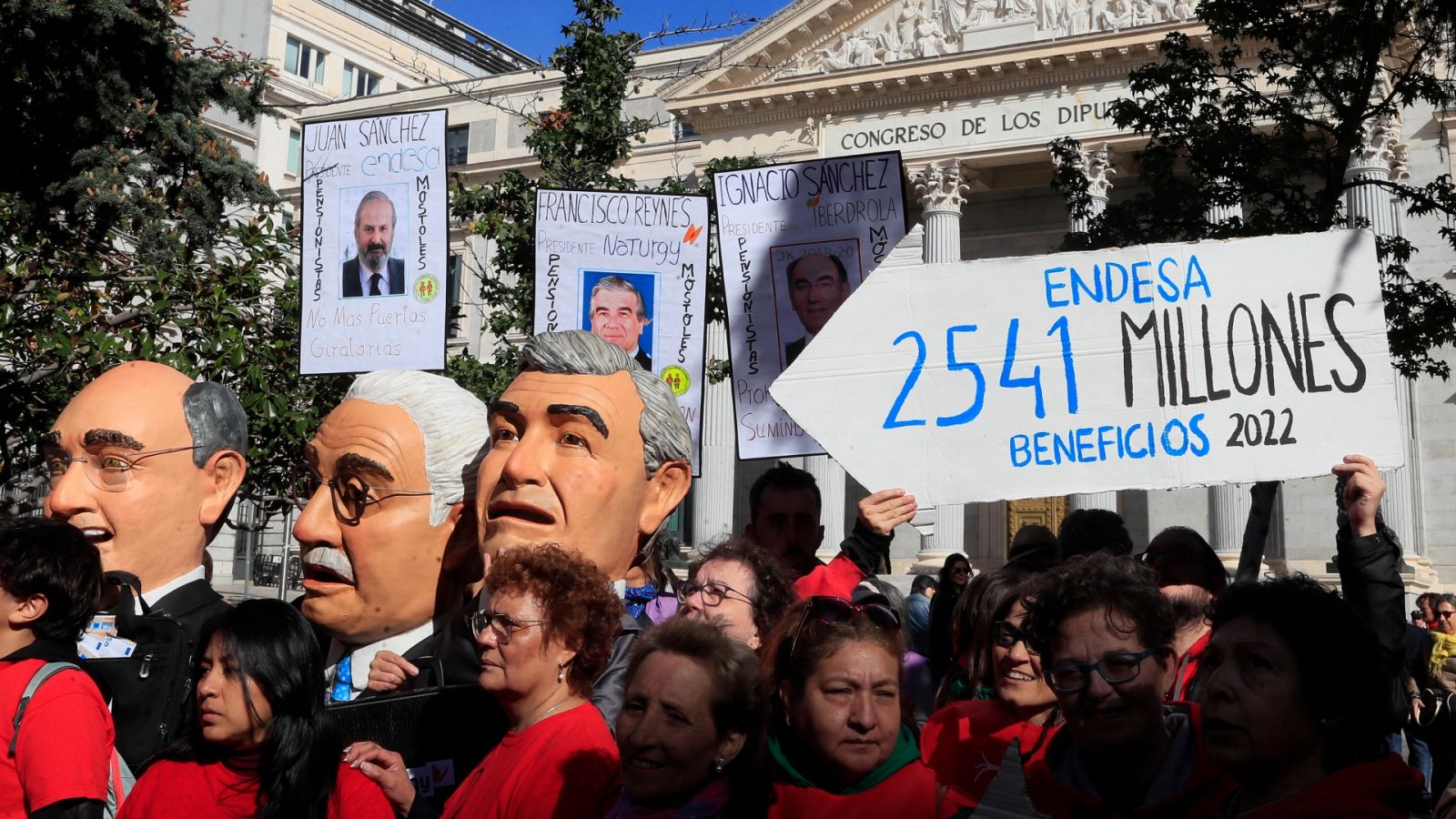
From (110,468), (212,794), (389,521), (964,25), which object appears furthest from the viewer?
(964,25)

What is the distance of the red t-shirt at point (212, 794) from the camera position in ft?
10.2

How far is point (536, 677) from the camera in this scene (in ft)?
10.7

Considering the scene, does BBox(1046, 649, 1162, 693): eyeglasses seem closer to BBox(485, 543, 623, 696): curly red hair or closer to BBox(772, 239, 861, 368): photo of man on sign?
BBox(485, 543, 623, 696): curly red hair

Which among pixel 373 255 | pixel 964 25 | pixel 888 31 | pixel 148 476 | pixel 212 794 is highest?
pixel 888 31

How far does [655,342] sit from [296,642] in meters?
3.73

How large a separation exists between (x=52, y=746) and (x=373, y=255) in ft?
13.0

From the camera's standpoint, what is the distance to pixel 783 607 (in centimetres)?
386

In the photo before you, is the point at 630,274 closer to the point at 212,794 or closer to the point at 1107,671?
the point at 212,794

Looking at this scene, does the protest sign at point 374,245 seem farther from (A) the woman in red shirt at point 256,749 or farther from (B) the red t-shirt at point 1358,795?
(B) the red t-shirt at point 1358,795

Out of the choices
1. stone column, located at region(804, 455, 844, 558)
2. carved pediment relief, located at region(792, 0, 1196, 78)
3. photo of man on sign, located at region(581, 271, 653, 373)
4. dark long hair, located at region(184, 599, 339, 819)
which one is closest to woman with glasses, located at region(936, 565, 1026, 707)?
dark long hair, located at region(184, 599, 339, 819)

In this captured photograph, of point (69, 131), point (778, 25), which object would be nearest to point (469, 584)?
point (69, 131)

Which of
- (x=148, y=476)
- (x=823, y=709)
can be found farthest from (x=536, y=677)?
(x=148, y=476)

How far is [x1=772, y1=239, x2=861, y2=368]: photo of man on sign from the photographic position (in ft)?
22.3

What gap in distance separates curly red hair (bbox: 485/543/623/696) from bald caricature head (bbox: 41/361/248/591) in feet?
6.37
